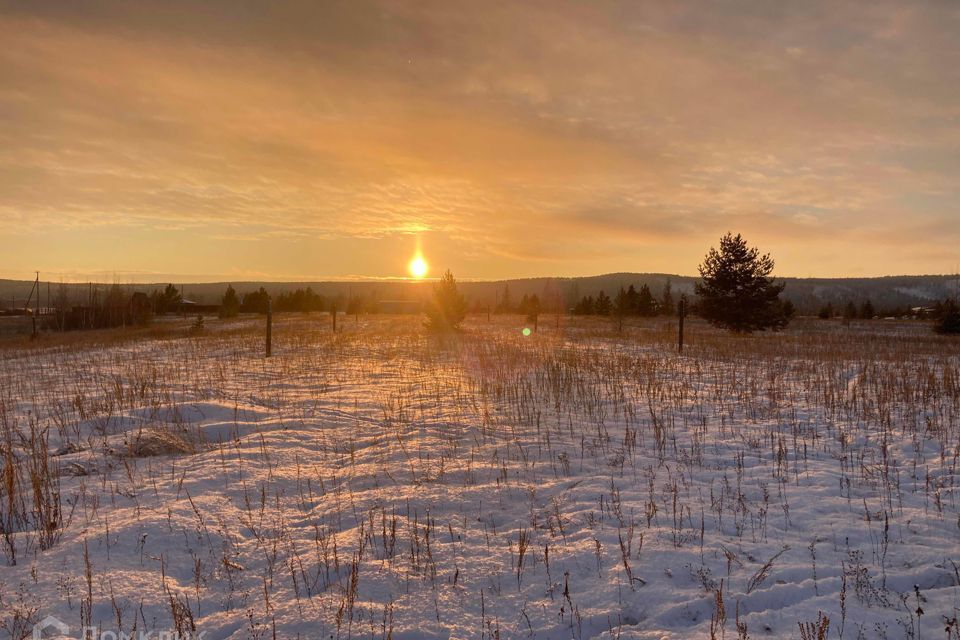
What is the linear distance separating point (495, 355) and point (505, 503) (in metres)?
11.4

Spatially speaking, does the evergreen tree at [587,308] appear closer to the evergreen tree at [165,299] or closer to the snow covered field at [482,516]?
the evergreen tree at [165,299]

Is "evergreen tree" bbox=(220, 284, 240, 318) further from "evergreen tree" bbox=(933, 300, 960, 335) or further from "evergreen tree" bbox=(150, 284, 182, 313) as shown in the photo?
"evergreen tree" bbox=(933, 300, 960, 335)

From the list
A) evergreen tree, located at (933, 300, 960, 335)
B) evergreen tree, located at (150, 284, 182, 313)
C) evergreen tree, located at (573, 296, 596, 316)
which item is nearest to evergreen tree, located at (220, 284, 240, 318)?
evergreen tree, located at (150, 284, 182, 313)

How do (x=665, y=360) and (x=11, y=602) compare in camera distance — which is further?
(x=665, y=360)

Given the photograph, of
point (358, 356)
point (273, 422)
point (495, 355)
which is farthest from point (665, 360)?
point (273, 422)

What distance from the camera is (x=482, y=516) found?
4.23 metres

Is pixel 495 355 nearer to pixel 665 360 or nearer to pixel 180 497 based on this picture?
pixel 665 360

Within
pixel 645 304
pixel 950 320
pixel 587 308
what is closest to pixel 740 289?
pixel 950 320

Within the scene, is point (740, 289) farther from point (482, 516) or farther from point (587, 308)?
point (587, 308)

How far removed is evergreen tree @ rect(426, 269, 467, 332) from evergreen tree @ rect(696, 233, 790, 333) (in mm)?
14421

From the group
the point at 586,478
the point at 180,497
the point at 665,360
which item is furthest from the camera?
the point at 665,360

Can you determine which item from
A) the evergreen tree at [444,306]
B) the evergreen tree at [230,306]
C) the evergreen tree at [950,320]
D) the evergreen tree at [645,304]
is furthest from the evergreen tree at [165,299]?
the evergreen tree at [950,320]

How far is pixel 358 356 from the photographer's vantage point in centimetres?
1589

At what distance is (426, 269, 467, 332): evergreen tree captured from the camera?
1170 inches
